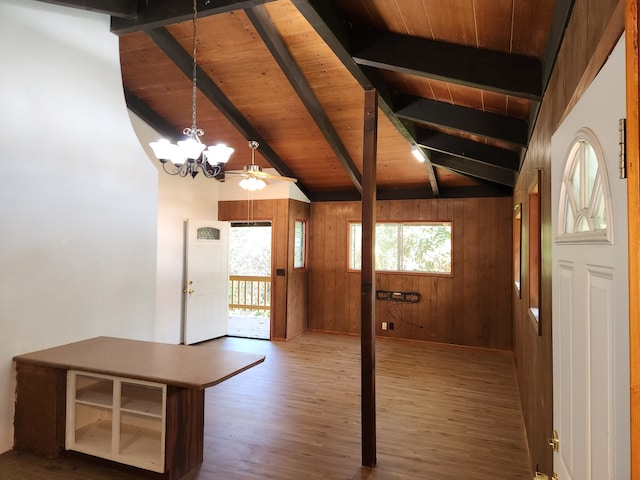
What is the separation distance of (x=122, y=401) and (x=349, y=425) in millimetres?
1839

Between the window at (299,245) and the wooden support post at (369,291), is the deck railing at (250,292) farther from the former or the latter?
the wooden support post at (369,291)

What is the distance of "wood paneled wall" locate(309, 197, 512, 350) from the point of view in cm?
574

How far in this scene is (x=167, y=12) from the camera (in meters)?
2.87

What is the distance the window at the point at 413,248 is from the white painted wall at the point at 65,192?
364 centimetres

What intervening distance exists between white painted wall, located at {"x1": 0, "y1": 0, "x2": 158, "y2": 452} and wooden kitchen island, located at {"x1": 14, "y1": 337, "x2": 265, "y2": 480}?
0.61 feet

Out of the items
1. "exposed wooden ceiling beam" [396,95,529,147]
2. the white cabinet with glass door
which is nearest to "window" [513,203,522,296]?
"exposed wooden ceiling beam" [396,95,529,147]

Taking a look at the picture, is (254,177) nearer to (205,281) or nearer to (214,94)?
(214,94)

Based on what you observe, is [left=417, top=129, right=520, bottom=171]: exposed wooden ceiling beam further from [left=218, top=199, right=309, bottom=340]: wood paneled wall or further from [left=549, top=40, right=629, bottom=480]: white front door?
[left=549, top=40, right=629, bottom=480]: white front door

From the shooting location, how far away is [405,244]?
6.39 metres

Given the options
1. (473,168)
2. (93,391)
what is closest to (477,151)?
(473,168)

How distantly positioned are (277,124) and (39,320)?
10.8 ft

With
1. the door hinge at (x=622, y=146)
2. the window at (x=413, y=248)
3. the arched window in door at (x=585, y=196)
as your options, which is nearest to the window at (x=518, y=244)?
the window at (x=413, y=248)

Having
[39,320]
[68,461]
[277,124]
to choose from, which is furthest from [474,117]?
[68,461]

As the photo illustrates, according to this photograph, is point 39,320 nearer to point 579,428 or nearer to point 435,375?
point 579,428
